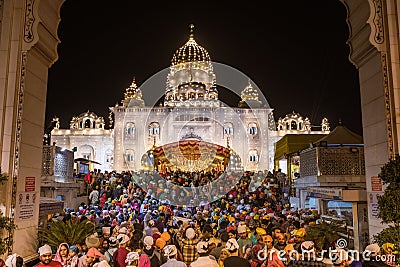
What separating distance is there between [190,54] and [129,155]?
15.6 meters

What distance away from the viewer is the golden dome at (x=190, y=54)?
47706 millimetres

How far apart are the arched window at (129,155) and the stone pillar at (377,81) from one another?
115 ft

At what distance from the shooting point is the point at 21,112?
680 centimetres

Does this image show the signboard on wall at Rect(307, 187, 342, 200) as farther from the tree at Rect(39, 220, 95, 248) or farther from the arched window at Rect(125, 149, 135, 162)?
the arched window at Rect(125, 149, 135, 162)

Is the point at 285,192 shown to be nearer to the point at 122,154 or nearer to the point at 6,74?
the point at 6,74

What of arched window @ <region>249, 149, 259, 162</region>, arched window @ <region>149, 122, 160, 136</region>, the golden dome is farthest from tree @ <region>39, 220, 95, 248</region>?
the golden dome

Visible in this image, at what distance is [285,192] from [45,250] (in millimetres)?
13613

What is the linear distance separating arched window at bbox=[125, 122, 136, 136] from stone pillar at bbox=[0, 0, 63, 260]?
3407 cm

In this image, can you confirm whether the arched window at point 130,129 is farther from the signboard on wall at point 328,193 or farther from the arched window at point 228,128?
the signboard on wall at point 328,193

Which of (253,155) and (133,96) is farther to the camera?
(133,96)

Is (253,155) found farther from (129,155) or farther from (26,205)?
(26,205)

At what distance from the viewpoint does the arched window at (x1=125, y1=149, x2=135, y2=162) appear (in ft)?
134

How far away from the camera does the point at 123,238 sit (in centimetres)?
594

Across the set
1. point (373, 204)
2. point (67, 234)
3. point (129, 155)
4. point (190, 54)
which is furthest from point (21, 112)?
point (190, 54)
